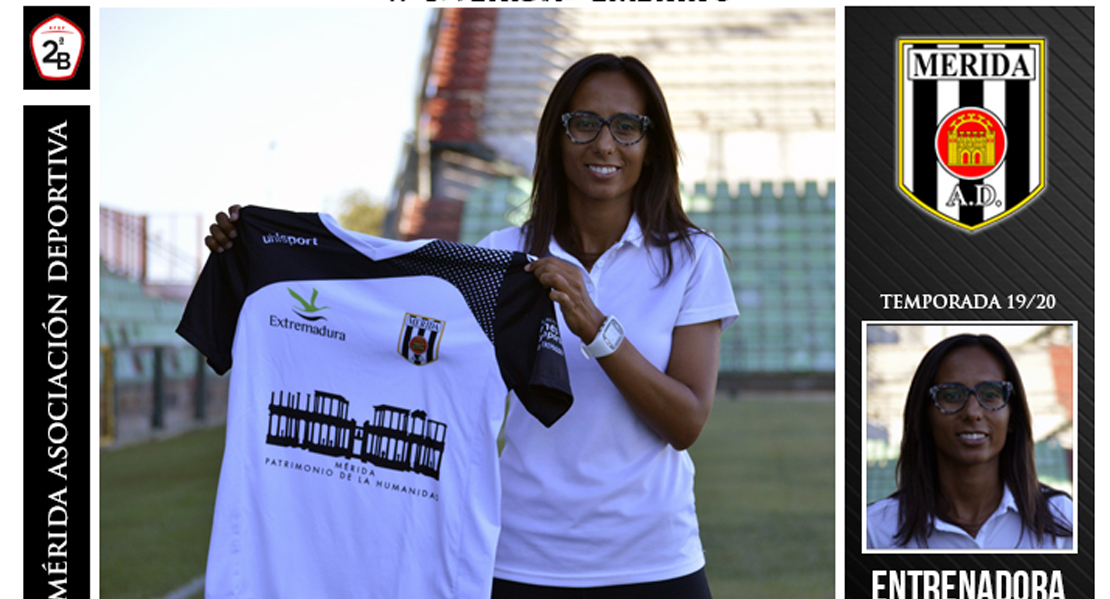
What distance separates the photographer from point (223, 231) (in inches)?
83.2

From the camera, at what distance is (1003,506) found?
3203 millimetres

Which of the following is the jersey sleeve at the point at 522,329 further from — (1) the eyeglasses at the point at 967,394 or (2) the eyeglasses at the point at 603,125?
(1) the eyeglasses at the point at 967,394

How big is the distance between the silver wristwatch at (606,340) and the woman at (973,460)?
5.99 ft

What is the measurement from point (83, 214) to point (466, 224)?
14.3 meters

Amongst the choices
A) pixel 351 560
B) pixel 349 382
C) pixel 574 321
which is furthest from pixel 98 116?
pixel 574 321

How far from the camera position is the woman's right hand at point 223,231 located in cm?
211

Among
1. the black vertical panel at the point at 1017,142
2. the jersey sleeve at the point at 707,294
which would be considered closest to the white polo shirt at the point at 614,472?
the jersey sleeve at the point at 707,294

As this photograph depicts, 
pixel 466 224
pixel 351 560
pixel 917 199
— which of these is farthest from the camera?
pixel 466 224

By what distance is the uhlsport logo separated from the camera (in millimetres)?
3414

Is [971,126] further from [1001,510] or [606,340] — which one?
[606,340]

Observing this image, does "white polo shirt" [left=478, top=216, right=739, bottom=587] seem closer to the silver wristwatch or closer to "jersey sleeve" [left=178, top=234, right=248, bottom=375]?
the silver wristwatch

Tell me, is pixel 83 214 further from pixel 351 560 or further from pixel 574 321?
pixel 574 321

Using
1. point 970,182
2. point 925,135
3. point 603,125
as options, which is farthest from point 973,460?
point 603,125

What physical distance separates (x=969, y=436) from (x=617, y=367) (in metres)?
1.92
